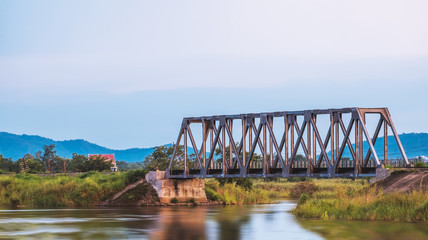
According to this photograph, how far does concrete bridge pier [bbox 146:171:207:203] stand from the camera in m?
76.3

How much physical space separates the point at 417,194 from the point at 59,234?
68.5 ft

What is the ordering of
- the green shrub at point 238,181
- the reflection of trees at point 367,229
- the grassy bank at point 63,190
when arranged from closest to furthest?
the reflection of trees at point 367,229
the grassy bank at point 63,190
the green shrub at point 238,181

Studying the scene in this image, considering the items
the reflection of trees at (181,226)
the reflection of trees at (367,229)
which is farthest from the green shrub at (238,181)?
the reflection of trees at (367,229)

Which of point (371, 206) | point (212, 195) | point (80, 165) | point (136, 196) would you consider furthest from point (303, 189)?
point (371, 206)

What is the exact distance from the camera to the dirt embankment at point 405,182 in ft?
157

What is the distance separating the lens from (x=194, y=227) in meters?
47.0

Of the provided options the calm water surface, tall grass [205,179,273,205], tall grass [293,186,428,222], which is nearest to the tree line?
tall grass [205,179,273,205]

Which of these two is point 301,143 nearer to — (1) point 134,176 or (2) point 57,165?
(1) point 134,176

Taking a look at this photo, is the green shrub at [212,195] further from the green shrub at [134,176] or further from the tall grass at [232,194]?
the green shrub at [134,176]

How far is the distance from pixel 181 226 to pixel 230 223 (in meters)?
4.20

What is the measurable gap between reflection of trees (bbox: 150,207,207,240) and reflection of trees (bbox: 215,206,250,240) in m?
1.13

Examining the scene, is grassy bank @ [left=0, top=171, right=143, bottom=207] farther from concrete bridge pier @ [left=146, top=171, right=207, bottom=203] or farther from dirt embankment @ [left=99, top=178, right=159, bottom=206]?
concrete bridge pier @ [left=146, top=171, right=207, bottom=203]

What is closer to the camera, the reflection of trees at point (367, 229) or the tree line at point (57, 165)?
the reflection of trees at point (367, 229)

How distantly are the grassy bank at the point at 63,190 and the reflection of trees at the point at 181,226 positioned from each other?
16.4 meters
